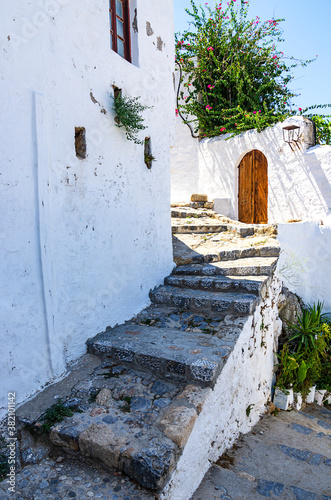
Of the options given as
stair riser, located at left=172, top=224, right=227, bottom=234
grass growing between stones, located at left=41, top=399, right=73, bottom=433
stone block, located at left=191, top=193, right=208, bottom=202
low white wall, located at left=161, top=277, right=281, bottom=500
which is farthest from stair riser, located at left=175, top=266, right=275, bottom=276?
stone block, located at left=191, top=193, right=208, bottom=202

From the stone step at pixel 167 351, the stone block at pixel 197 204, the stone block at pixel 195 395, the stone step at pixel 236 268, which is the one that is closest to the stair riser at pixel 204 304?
the stone step at pixel 167 351

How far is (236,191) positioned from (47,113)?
6.39 m

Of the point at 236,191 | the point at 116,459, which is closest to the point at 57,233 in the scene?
the point at 116,459

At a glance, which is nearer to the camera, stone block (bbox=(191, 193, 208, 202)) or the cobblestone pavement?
the cobblestone pavement

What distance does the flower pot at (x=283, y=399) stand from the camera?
4.47 metres

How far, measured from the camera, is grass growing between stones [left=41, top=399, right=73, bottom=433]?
2.49 meters

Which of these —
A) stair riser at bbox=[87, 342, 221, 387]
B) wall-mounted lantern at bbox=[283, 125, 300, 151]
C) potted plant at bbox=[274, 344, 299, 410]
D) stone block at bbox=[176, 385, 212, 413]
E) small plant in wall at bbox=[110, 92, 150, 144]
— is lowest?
potted plant at bbox=[274, 344, 299, 410]

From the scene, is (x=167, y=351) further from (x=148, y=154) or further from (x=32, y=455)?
(x=148, y=154)

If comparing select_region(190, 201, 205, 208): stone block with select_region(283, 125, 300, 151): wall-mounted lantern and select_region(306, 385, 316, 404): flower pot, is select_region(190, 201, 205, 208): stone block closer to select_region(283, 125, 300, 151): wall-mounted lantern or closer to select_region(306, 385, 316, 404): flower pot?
select_region(283, 125, 300, 151): wall-mounted lantern

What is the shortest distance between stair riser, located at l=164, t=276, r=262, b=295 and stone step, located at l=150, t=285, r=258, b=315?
3.4 inches

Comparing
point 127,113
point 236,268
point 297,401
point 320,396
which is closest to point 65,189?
point 127,113

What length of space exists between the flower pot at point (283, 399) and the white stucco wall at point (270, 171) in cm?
390

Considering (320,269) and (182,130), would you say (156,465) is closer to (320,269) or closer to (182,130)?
(320,269)

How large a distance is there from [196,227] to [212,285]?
8.13 feet
